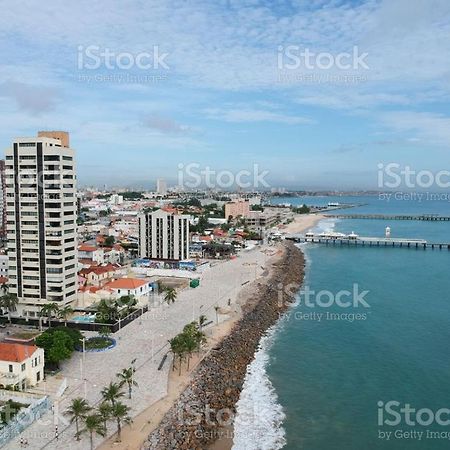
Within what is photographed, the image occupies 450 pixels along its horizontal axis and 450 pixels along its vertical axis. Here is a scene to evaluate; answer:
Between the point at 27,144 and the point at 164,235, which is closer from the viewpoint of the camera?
the point at 27,144

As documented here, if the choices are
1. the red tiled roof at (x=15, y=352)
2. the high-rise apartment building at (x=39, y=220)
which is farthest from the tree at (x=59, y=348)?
the high-rise apartment building at (x=39, y=220)

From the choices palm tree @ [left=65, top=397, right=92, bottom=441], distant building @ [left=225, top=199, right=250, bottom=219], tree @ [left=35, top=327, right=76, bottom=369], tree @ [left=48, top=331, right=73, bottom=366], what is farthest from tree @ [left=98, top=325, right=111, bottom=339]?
distant building @ [left=225, top=199, right=250, bottom=219]

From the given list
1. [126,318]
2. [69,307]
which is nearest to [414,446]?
[126,318]

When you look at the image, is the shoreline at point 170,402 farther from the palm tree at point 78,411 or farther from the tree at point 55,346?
the tree at point 55,346

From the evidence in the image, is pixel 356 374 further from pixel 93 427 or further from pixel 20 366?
pixel 20 366

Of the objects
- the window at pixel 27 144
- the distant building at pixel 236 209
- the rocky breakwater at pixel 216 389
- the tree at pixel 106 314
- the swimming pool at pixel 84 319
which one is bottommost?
the rocky breakwater at pixel 216 389

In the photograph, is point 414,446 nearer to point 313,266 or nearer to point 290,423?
point 290,423
